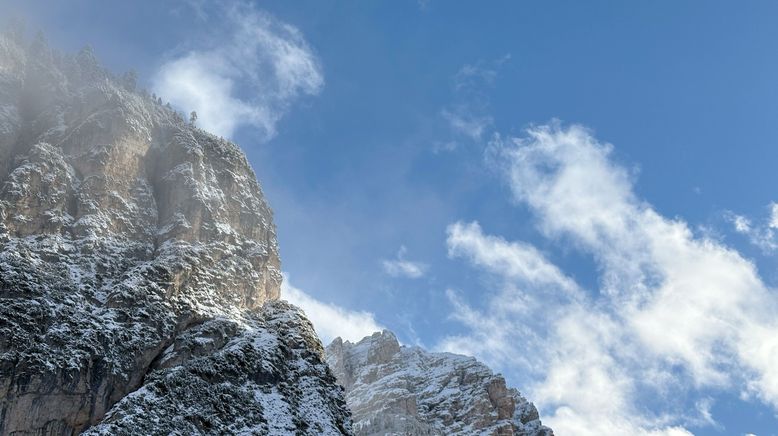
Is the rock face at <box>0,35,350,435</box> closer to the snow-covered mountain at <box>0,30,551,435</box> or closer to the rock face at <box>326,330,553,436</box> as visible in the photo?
the snow-covered mountain at <box>0,30,551,435</box>

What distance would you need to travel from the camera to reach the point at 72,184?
82.9m

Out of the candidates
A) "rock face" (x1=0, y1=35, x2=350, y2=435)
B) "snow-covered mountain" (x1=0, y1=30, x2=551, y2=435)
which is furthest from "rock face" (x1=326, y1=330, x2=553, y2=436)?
"snow-covered mountain" (x1=0, y1=30, x2=551, y2=435)

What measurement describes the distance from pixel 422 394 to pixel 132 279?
93051 mm

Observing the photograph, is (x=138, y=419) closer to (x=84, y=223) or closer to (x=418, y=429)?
(x=84, y=223)

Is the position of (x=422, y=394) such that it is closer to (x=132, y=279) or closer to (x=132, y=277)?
(x=132, y=277)

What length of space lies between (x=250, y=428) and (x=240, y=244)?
86.4 feet

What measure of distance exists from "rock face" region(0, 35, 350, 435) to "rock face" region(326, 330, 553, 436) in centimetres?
5453

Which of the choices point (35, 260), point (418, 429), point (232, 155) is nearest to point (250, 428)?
point (35, 260)

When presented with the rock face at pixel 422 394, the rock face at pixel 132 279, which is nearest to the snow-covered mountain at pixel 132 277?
the rock face at pixel 132 279

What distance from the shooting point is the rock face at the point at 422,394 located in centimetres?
14400

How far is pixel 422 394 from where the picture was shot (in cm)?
15912

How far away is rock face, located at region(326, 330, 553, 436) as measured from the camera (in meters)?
144

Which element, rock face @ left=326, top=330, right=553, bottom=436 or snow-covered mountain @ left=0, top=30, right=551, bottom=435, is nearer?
snow-covered mountain @ left=0, top=30, right=551, bottom=435

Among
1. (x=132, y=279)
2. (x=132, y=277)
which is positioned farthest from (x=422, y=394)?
(x=132, y=279)
